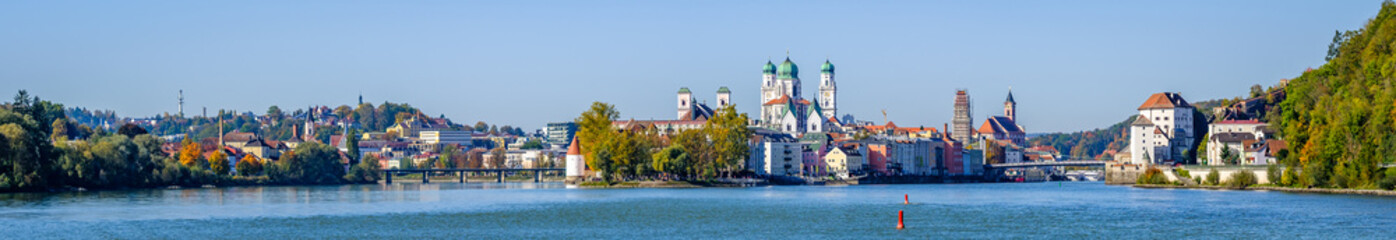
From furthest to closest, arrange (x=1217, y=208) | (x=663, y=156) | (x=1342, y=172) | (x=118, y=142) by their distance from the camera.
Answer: (x=663, y=156), (x=118, y=142), (x=1342, y=172), (x=1217, y=208)

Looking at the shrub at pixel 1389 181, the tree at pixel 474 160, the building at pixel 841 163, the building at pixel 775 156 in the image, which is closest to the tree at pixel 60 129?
the building at pixel 775 156

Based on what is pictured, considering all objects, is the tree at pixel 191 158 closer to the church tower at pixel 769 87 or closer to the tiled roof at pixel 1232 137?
the tiled roof at pixel 1232 137

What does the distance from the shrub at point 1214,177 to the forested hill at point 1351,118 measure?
880 cm

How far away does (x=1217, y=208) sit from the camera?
2100 inches

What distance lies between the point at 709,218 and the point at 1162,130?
71.6 m

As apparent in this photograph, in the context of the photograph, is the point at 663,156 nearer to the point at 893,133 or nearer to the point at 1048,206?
the point at 1048,206

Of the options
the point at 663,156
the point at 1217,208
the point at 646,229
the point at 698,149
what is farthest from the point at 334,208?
the point at 698,149

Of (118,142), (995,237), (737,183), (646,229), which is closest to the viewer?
(995,237)

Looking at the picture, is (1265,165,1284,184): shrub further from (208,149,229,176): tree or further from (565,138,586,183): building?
(208,149,229,176): tree

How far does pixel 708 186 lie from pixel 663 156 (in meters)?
5.10

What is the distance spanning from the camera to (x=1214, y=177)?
81.9 m

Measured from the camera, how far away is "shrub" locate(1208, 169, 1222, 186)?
81750mm

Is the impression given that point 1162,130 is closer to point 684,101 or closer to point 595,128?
point 595,128

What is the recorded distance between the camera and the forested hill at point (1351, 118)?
60156 mm
